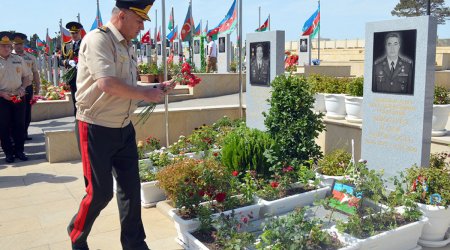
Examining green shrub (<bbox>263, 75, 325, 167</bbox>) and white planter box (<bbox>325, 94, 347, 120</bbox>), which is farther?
white planter box (<bbox>325, 94, 347, 120</bbox>)

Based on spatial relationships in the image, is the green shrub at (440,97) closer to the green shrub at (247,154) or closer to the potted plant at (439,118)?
the potted plant at (439,118)

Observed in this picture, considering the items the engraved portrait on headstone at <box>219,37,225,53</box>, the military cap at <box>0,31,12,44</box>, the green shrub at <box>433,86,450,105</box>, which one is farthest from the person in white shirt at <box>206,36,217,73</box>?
the green shrub at <box>433,86,450,105</box>

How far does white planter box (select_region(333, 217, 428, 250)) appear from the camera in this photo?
123 inches

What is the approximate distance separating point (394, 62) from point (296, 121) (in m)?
1.25

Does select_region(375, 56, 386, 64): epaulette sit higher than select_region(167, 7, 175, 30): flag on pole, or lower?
lower

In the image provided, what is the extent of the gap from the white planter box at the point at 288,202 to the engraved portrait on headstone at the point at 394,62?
127 cm

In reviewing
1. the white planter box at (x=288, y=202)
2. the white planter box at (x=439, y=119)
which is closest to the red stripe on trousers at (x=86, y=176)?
the white planter box at (x=288, y=202)

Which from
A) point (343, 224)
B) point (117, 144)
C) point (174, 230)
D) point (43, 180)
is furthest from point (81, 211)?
point (43, 180)

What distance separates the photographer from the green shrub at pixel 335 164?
15.7 ft

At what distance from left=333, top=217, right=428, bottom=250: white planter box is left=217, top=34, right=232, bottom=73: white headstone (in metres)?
15.1

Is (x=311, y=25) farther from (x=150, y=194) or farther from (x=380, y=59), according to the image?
(x=150, y=194)

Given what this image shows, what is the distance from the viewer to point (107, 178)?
9.59 feet

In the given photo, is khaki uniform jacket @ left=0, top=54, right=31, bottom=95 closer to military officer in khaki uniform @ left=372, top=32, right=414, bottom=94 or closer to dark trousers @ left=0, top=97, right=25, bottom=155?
dark trousers @ left=0, top=97, right=25, bottom=155

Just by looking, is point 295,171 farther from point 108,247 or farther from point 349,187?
point 108,247
